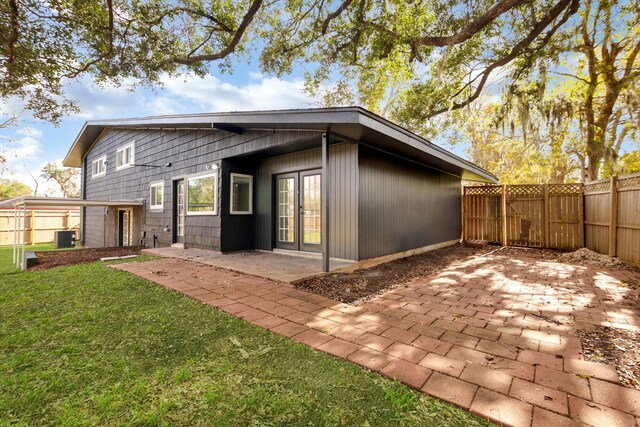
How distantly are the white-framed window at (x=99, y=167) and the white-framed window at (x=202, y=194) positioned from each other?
7221 mm

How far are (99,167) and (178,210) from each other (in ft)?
25.2

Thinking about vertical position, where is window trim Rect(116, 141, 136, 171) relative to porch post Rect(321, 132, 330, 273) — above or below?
above

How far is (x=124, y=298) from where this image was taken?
3.31 meters

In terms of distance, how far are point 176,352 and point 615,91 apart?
12591mm

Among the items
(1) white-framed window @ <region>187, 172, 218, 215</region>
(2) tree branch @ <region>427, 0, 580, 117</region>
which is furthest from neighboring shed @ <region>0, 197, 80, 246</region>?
(2) tree branch @ <region>427, 0, 580, 117</region>

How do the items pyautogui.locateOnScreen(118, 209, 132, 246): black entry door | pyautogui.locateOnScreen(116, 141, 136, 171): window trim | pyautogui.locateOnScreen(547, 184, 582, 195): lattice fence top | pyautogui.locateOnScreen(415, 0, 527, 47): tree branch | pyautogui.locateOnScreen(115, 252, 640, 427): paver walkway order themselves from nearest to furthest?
pyautogui.locateOnScreen(115, 252, 640, 427): paver walkway, pyautogui.locateOnScreen(415, 0, 527, 47): tree branch, pyautogui.locateOnScreen(547, 184, 582, 195): lattice fence top, pyautogui.locateOnScreen(116, 141, 136, 171): window trim, pyautogui.locateOnScreen(118, 209, 132, 246): black entry door

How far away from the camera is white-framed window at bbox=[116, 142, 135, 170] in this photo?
9945 millimetres

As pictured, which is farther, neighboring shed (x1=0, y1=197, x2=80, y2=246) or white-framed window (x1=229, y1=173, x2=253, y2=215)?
neighboring shed (x1=0, y1=197, x2=80, y2=246)

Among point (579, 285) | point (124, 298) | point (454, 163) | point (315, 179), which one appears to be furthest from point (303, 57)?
point (579, 285)

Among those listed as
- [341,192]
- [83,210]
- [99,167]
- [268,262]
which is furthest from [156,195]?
[83,210]

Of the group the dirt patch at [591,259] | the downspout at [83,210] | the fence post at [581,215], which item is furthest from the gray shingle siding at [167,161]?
the fence post at [581,215]

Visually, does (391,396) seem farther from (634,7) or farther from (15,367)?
(634,7)

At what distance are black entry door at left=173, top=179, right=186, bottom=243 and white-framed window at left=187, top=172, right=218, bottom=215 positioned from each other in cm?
73

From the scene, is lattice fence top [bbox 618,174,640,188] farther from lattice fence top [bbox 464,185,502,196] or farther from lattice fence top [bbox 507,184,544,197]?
lattice fence top [bbox 464,185,502,196]
